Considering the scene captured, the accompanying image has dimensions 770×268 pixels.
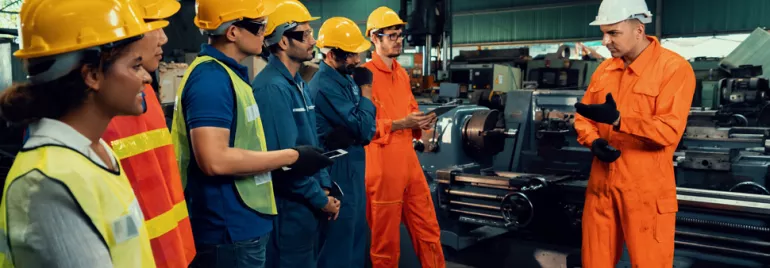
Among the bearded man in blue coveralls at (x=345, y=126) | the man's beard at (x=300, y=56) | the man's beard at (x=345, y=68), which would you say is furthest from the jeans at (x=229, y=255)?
the man's beard at (x=345, y=68)

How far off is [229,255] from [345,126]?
1.09 meters

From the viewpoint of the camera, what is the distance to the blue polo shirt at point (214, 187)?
1489mm

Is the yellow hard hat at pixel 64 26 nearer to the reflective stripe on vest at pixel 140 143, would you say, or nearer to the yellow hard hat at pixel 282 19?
the reflective stripe on vest at pixel 140 143

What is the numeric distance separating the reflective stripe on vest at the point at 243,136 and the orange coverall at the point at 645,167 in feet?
4.44

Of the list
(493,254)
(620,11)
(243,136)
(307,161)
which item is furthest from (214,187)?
(493,254)

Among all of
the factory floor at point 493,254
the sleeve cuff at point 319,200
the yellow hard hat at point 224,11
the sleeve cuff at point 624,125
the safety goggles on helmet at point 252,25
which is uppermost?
the yellow hard hat at point 224,11

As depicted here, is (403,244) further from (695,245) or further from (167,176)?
(167,176)

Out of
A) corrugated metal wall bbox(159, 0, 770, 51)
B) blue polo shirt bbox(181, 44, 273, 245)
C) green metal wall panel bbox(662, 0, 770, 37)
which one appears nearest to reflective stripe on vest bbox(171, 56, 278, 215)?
blue polo shirt bbox(181, 44, 273, 245)

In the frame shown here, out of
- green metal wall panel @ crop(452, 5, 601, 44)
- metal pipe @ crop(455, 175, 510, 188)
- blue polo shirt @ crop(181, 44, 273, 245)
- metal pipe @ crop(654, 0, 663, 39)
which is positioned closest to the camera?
blue polo shirt @ crop(181, 44, 273, 245)

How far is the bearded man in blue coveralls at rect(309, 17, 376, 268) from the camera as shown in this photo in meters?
2.52

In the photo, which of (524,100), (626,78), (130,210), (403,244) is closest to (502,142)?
(524,100)

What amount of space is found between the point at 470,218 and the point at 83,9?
250 centimetres

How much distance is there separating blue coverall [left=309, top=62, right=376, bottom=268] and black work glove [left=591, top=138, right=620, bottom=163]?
90 cm

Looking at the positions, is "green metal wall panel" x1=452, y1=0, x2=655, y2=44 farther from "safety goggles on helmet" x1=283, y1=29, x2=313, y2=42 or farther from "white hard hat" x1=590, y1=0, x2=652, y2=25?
"safety goggles on helmet" x1=283, y1=29, x2=313, y2=42
